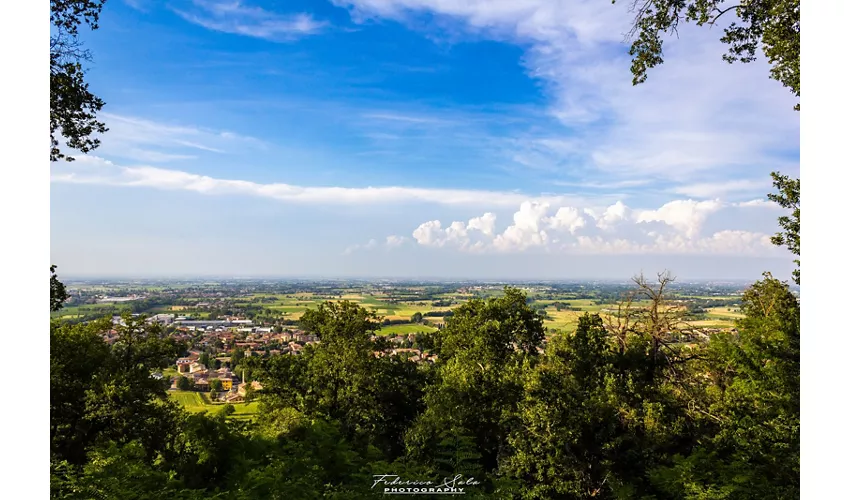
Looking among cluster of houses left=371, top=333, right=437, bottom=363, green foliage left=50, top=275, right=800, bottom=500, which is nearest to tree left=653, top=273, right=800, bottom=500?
green foliage left=50, top=275, right=800, bottom=500

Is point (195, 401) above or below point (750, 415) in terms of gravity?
above

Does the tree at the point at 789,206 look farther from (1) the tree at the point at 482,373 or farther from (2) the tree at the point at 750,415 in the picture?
(1) the tree at the point at 482,373

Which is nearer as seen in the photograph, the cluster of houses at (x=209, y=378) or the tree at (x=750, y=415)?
the tree at (x=750, y=415)

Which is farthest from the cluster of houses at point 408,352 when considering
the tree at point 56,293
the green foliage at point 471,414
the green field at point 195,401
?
the tree at point 56,293

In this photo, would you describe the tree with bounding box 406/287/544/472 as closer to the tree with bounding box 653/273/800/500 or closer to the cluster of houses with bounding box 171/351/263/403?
the tree with bounding box 653/273/800/500

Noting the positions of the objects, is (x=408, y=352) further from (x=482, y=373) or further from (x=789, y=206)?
(x=789, y=206)

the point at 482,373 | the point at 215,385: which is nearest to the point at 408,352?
the point at 482,373

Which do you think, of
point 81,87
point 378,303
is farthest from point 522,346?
point 81,87

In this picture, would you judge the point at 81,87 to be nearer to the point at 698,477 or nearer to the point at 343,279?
the point at 343,279

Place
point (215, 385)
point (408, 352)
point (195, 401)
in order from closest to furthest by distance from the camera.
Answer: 1. point (195, 401)
2. point (215, 385)
3. point (408, 352)
